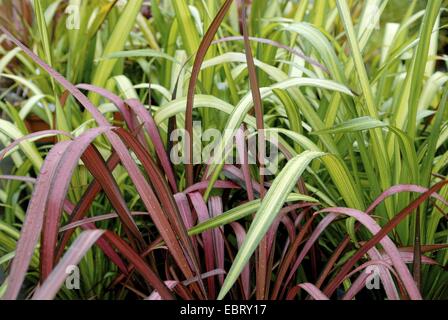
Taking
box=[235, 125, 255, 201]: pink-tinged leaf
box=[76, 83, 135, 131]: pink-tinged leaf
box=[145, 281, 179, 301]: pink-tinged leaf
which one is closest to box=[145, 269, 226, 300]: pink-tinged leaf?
box=[145, 281, 179, 301]: pink-tinged leaf

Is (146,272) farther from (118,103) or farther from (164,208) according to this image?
(118,103)

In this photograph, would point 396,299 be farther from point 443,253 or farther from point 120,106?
point 120,106

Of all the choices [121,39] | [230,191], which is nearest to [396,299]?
[230,191]

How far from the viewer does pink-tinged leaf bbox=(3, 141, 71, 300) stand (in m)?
0.50

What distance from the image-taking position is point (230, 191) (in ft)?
3.17

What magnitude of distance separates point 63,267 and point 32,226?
0.18 feet

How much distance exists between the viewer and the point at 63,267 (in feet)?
1.63

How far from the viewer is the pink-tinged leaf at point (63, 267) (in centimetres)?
48

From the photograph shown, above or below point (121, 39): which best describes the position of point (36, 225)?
below

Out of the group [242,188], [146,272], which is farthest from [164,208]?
[242,188]

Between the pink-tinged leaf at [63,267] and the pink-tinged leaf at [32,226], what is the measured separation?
0.02 meters

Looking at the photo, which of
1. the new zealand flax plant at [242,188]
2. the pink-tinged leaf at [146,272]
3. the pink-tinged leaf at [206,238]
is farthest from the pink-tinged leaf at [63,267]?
the pink-tinged leaf at [206,238]

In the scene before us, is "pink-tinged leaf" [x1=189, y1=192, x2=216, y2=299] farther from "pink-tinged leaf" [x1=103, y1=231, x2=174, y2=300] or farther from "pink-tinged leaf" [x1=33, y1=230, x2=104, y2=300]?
"pink-tinged leaf" [x1=33, y1=230, x2=104, y2=300]
